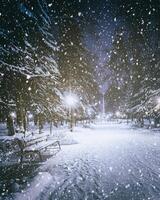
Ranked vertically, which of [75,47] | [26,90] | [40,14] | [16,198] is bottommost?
[16,198]

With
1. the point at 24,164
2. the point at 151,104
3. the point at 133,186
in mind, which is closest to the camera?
the point at 133,186

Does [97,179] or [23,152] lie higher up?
[23,152]

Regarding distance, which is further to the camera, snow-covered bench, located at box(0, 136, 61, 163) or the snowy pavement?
snow-covered bench, located at box(0, 136, 61, 163)

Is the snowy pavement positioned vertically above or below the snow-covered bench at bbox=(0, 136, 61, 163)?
below

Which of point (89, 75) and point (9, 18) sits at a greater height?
point (89, 75)

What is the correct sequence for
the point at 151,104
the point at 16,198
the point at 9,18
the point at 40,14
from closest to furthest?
the point at 16,198 < the point at 9,18 < the point at 40,14 < the point at 151,104

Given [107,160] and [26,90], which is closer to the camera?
[107,160]

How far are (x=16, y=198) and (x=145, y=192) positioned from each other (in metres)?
3.60

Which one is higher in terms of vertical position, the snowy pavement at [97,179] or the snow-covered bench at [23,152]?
the snow-covered bench at [23,152]

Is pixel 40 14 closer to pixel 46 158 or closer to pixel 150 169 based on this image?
pixel 46 158

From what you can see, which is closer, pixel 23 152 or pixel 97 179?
pixel 97 179

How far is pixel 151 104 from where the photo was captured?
128 feet

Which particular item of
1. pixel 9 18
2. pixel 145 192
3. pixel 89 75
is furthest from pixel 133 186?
pixel 89 75

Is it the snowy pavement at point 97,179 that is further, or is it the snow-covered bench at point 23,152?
the snow-covered bench at point 23,152
